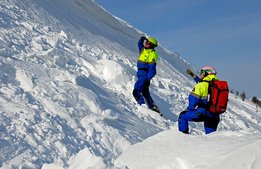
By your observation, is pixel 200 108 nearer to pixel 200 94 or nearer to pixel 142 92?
pixel 200 94

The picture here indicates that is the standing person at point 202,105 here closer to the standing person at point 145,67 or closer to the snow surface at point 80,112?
the snow surface at point 80,112

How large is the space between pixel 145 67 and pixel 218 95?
12.1ft

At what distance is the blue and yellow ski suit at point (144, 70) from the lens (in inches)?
459

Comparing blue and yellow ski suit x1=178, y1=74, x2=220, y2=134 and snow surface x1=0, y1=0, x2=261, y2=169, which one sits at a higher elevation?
blue and yellow ski suit x1=178, y1=74, x2=220, y2=134

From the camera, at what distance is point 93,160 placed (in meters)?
6.09

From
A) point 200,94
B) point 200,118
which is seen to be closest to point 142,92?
point 200,118

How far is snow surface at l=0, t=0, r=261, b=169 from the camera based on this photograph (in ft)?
21.0

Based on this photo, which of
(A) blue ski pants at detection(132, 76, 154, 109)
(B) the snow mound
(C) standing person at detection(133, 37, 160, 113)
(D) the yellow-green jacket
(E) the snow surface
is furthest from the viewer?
(A) blue ski pants at detection(132, 76, 154, 109)

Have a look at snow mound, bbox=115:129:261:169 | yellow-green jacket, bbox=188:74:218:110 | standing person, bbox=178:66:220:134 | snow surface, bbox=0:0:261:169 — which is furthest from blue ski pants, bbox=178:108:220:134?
snow mound, bbox=115:129:261:169

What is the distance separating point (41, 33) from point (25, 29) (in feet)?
2.29

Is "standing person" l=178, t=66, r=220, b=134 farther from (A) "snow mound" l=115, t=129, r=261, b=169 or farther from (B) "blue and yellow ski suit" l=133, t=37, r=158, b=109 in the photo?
(B) "blue and yellow ski suit" l=133, t=37, r=158, b=109

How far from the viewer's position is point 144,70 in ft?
39.1

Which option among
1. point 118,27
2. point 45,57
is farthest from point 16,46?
point 118,27

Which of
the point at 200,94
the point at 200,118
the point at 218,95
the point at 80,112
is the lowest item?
the point at 80,112
